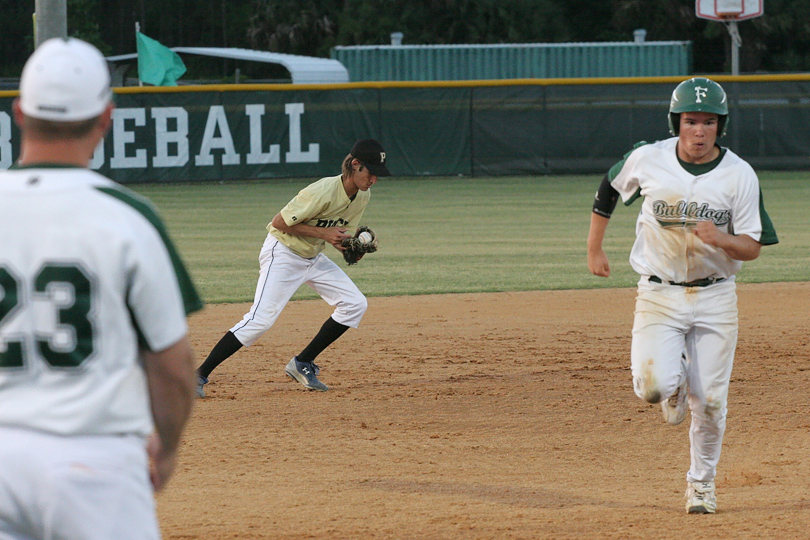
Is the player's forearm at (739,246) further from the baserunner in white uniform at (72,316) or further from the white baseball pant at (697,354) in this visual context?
the baserunner in white uniform at (72,316)

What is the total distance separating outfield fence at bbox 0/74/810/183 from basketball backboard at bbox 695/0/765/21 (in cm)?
444

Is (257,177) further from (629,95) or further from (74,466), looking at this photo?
(74,466)

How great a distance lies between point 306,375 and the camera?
300 inches

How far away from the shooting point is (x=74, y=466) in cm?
229

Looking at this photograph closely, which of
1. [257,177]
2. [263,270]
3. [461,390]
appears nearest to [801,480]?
[461,390]

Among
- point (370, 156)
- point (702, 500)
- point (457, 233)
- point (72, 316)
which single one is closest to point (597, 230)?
point (702, 500)

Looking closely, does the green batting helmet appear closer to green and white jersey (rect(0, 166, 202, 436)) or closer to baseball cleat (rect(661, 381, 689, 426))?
baseball cleat (rect(661, 381, 689, 426))

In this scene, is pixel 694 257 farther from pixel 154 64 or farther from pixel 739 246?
pixel 154 64

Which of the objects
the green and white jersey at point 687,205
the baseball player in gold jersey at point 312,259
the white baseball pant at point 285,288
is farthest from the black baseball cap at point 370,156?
the green and white jersey at point 687,205

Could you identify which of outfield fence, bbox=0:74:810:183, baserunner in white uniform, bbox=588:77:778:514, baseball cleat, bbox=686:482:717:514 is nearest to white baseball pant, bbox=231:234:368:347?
baserunner in white uniform, bbox=588:77:778:514

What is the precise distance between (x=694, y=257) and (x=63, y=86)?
327 cm

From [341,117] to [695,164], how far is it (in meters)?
19.6

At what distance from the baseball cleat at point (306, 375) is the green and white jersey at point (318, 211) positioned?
0.76 meters

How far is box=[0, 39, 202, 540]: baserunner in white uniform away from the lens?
229cm
